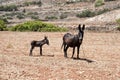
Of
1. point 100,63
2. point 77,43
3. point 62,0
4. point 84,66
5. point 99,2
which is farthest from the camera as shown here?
point 62,0

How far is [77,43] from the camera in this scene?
1848cm

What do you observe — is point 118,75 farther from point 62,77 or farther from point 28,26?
point 28,26

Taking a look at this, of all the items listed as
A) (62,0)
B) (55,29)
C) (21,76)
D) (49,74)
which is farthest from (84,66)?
(62,0)

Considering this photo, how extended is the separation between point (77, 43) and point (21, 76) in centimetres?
550

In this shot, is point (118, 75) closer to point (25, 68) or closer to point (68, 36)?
point (25, 68)

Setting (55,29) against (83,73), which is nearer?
(83,73)

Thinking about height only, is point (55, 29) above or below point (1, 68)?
below

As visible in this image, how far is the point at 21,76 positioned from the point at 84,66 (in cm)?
358

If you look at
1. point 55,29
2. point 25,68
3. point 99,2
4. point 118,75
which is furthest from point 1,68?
point 99,2

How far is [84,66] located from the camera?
16.2m

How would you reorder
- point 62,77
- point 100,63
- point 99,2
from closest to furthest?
point 62,77
point 100,63
point 99,2

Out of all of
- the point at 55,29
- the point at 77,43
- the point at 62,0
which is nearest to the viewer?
the point at 77,43

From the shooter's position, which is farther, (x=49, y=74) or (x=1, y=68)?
(x=1, y=68)

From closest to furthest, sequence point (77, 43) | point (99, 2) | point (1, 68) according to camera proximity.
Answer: point (1, 68) → point (77, 43) → point (99, 2)
